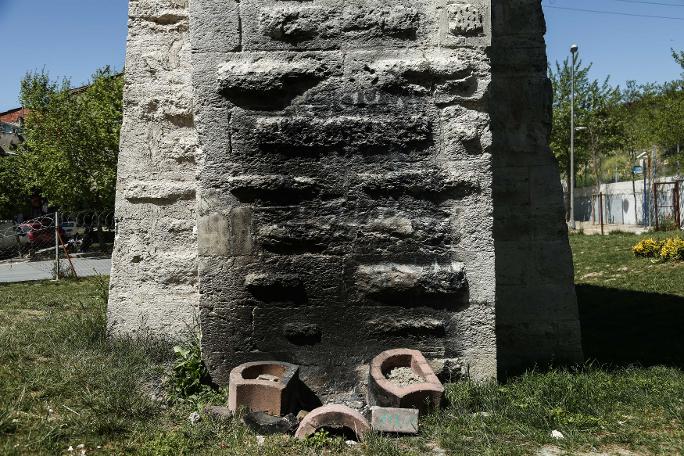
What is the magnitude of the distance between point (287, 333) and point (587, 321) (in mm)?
4350

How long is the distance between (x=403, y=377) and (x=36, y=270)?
14490mm

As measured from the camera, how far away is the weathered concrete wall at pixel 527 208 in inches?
192

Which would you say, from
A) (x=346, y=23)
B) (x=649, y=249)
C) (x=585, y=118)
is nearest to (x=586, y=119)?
(x=585, y=118)

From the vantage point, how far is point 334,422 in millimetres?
3404

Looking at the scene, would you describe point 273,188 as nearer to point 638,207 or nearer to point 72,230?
point 72,230

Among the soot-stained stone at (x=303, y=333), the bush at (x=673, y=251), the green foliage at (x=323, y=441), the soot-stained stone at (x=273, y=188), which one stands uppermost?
the soot-stained stone at (x=273, y=188)

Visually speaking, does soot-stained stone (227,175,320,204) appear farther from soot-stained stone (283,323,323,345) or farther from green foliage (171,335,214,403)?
green foliage (171,335,214,403)

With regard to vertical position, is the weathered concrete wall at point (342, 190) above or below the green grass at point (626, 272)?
above

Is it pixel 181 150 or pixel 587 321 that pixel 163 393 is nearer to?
pixel 181 150

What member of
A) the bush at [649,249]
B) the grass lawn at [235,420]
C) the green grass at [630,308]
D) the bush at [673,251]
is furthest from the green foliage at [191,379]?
the bush at [649,249]

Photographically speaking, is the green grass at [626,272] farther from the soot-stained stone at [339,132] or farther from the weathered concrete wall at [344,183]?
the soot-stained stone at [339,132]

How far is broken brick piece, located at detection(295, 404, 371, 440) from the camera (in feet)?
11.1

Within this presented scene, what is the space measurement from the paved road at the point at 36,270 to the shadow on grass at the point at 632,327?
31.7 feet

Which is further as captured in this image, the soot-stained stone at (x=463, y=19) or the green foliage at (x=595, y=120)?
the green foliage at (x=595, y=120)
